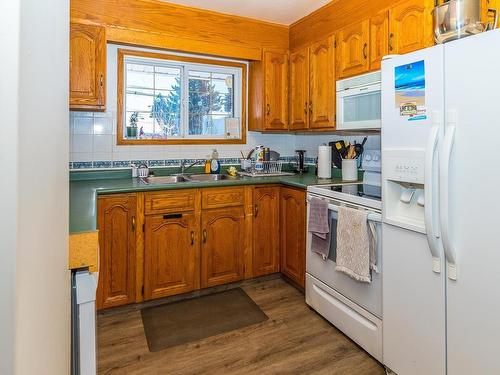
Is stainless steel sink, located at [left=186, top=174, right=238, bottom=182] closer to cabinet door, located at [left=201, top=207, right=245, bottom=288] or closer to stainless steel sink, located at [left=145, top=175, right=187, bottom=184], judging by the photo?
stainless steel sink, located at [left=145, top=175, right=187, bottom=184]

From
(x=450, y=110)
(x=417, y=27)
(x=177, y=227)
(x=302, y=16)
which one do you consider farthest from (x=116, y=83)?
(x=450, y=110)

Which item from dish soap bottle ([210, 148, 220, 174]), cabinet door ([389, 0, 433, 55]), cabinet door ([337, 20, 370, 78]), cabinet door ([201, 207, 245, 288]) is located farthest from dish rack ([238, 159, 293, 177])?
cabinet door ([389, 0, 433, 55])

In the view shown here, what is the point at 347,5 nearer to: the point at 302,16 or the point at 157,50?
the point at 302,16

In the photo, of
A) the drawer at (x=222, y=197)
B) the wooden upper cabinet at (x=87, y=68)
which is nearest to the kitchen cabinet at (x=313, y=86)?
the drawer at (x=222, y=197)

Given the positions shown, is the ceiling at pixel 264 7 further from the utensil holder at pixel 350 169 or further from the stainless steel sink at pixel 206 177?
the stainless steel sink at pixel 206 177

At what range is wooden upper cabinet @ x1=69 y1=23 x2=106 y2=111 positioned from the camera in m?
2.40

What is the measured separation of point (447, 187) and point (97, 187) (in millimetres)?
2125

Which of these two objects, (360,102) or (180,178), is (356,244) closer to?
(360,102)

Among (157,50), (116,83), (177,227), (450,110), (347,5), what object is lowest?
(177,227)

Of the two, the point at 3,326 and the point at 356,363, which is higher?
the point at 3,326

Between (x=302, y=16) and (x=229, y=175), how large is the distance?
65.4 inches

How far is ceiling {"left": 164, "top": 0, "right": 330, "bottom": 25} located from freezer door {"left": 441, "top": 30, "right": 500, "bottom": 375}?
1.84 meters

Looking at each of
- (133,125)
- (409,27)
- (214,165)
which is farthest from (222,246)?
(409,27)

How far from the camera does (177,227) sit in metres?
2.57
